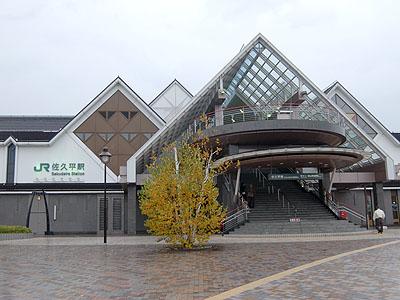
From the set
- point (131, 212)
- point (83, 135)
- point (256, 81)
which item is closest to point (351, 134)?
point (256, 81)

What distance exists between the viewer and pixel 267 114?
1032 inches

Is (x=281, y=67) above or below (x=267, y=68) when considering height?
below

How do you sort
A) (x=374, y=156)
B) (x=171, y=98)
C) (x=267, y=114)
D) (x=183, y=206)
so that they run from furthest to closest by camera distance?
(x=171, y=98), (x=374, y=156), (x=267, y=114), (x=183, y=206)

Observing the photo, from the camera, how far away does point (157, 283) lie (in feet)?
28.3

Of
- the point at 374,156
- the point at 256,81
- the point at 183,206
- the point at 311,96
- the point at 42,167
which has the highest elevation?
the point at 256,81

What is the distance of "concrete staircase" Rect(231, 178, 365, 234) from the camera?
23469mm

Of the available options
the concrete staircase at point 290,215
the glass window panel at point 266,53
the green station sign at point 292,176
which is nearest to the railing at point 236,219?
the concrete staircase at point 290,215

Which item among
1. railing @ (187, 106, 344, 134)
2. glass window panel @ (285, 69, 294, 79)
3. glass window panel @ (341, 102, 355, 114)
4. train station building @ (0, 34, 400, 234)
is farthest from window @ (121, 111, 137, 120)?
glass window panel @ (341, 102, 355, 114)

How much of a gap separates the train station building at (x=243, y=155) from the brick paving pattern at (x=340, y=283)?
43.1 feet

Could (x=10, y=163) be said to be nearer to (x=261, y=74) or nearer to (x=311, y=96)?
(x=261, y=74)

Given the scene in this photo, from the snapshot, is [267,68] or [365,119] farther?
[365,119]

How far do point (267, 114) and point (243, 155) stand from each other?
354cm

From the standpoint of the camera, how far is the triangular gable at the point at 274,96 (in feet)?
92.4

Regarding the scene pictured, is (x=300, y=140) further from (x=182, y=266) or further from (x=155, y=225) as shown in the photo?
(x=182, y=266)
